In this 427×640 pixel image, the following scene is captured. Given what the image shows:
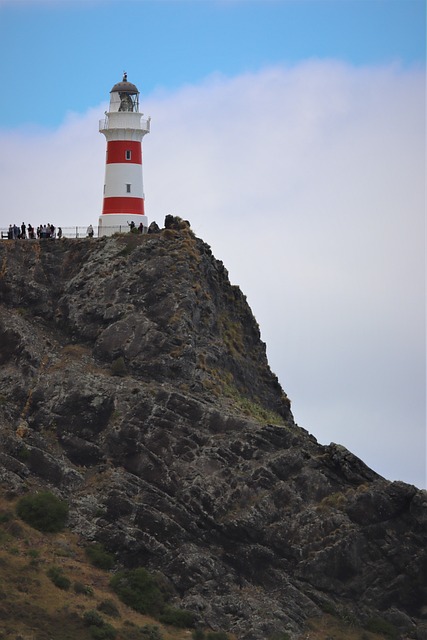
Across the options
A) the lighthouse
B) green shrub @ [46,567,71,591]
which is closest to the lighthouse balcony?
the lighthouse

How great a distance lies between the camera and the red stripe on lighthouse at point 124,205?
119938 mm

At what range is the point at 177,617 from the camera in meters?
96.7

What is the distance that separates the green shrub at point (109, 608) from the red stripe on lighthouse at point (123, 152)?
33.9m

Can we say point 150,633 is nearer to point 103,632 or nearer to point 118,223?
point 103,632

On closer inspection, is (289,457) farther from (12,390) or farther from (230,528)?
(12,390)

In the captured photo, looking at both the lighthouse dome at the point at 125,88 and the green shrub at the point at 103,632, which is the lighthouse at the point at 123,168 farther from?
the green shrub at the point at 103,632

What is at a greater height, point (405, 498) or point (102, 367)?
point (102, 367)

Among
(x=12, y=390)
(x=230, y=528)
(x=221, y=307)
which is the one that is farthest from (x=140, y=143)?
(x=230, y=528)

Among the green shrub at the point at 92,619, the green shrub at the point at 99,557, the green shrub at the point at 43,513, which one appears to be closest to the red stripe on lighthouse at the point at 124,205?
the green shrub at the point at 43,513

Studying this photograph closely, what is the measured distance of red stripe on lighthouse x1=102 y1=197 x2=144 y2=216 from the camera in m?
120

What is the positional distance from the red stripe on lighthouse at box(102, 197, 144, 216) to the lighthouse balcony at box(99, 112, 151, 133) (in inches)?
176

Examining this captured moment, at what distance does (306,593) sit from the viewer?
3944 inches

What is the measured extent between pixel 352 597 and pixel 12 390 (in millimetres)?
21304

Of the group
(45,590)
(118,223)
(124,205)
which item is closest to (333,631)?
(45,590)
